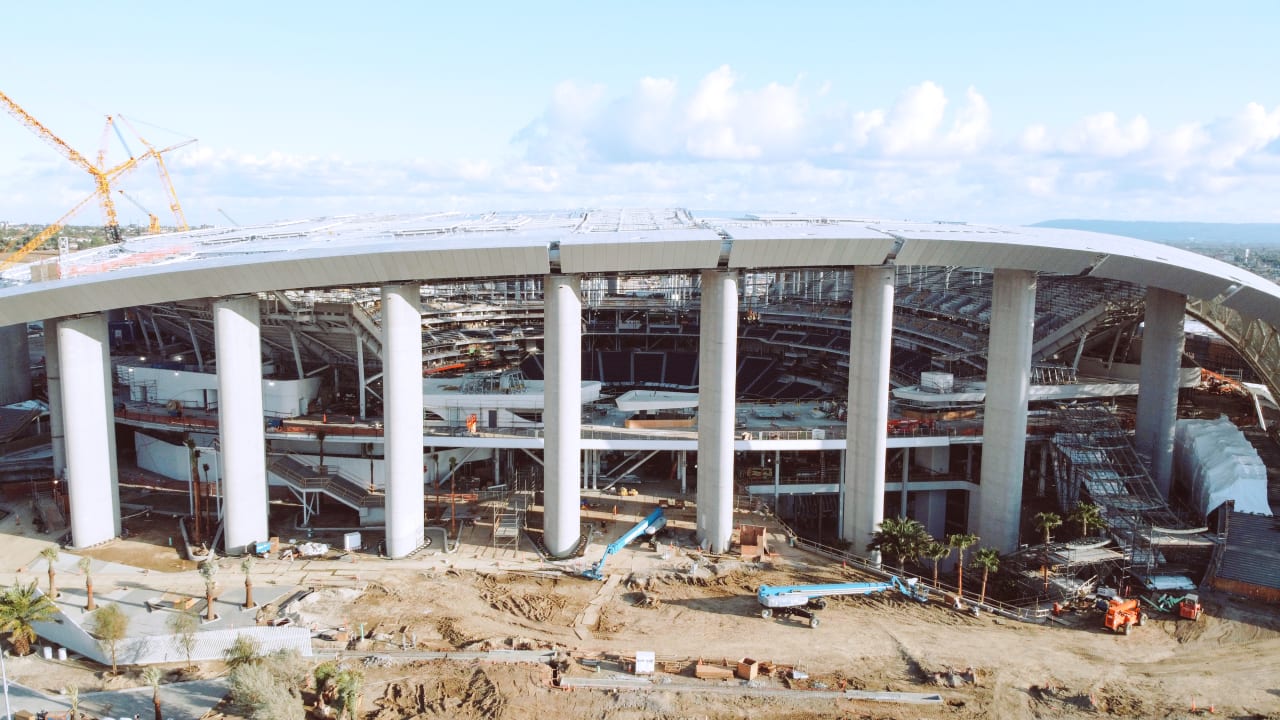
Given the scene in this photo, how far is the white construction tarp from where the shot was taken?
146 ft

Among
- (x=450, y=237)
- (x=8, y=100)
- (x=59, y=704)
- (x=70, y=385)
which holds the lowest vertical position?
(x=59, y=704)

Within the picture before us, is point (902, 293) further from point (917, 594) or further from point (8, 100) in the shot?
point (8, 100)

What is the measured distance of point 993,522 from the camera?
47094 millimetres

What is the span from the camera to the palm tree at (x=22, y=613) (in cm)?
3375

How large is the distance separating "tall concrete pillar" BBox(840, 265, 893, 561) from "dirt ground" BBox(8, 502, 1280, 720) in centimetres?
541

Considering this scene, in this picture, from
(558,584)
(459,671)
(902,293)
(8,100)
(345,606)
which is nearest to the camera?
(459,671)

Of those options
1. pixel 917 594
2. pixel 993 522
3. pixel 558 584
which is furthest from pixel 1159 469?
pixel 558 584

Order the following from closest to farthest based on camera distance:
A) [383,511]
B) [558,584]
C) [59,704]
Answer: [59,704] < [558,584] < [383,511]

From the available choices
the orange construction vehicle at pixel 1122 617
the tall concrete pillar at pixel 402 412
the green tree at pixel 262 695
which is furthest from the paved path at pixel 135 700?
the orange construction vehicle at pixel 1122 617

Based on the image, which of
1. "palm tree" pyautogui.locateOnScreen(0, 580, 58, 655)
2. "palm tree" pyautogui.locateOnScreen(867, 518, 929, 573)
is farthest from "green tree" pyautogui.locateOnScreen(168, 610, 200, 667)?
"palm tree" pyautogui.locateOnScreen(867, 518, 929, 573)

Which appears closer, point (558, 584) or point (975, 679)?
point (975, 679)

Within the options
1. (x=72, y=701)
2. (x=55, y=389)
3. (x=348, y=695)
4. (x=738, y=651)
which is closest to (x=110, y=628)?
(x=72, y=701)

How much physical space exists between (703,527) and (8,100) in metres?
112

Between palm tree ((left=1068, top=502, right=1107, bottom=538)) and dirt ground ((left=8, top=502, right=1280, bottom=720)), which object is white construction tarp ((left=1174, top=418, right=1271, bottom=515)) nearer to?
palm tree ((left=1068, top=502, right=1107, bottom=538))
